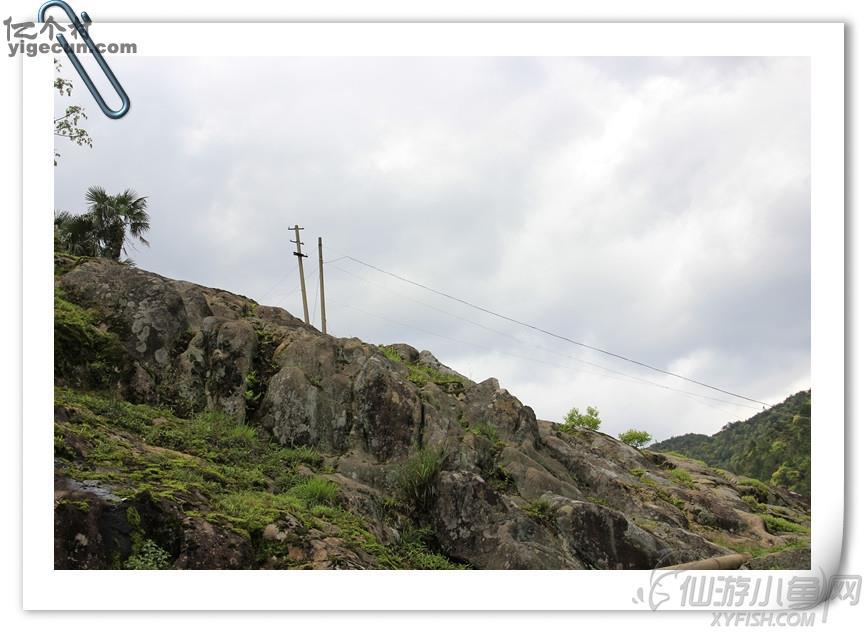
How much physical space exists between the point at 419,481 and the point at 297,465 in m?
3.11

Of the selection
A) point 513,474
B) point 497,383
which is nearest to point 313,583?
point 513,474

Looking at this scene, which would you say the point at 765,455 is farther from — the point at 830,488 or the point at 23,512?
the point at 23,512

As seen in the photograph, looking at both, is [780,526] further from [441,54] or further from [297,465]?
[441,54]

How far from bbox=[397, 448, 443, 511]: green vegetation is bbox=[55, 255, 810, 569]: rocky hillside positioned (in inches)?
1.9

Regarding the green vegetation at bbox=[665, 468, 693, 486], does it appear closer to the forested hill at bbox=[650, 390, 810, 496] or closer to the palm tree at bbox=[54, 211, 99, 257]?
the forested hill at bbox=[650, 390, 810, 496]

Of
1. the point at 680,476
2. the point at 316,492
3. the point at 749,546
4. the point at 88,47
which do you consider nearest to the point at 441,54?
the point at 88,47

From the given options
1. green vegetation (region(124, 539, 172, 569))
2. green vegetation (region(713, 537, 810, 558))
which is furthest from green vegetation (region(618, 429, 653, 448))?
green vegetation (region(124, 539, 172, 569))

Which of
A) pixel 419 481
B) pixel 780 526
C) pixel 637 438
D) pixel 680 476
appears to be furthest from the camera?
pixel 637 438

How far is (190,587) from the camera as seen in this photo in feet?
34.6

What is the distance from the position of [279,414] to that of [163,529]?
7.11 metres

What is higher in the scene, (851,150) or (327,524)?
(851,150)

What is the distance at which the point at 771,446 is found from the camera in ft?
155

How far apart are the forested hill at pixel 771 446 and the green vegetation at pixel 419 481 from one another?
78.6 feet

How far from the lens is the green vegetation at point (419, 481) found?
52.4ft
